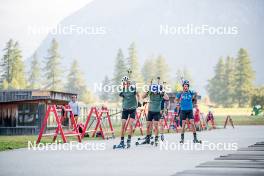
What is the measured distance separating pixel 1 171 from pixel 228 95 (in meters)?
92.4

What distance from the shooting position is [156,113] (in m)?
16.0

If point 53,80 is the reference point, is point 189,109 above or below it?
below

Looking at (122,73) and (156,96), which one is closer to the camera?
(156,96)

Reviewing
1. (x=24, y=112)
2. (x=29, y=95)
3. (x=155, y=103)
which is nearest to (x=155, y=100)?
(x=155, y=103)

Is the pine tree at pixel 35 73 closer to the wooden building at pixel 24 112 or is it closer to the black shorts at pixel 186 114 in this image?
the wooden building at pixel 24 112

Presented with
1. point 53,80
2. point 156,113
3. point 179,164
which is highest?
point 53,80

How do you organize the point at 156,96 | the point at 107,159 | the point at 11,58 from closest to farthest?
the point at 107,159 → the point at 156,96 → the point at 11,58

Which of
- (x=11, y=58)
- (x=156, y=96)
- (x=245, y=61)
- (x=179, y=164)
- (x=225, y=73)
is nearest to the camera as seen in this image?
(x=179, y=164)

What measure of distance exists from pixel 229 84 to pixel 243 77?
4836 millimetres

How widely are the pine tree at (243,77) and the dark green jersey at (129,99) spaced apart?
266ft

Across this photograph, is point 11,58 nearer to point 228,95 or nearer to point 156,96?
point 228,95

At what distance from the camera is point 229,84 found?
98750 millimetres

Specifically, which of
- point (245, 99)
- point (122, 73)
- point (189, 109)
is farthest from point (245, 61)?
point (189, 109)

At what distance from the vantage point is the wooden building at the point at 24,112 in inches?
1107
